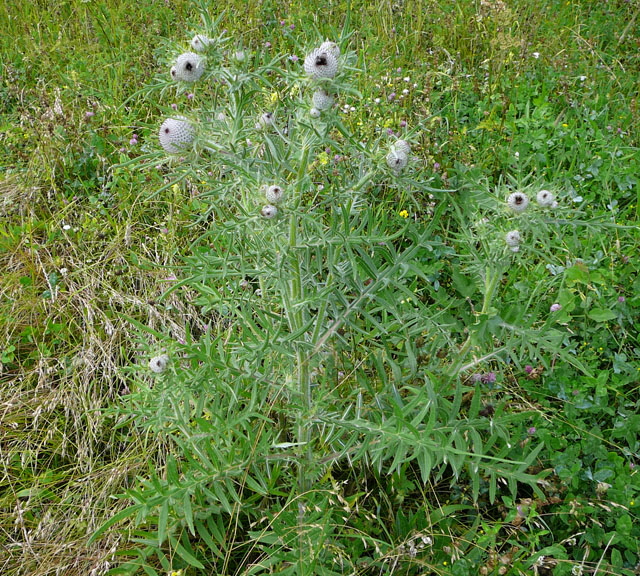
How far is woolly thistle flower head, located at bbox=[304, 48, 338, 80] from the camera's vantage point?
1521 millimetres

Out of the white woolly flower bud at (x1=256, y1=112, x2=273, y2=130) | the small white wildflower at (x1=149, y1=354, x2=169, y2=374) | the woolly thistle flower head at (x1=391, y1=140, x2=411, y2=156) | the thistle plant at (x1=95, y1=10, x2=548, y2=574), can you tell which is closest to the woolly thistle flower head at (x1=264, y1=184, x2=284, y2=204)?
the thistle plant at (x1=95, y1=10, x2=548, y2=574)

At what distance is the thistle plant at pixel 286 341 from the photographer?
1.62m

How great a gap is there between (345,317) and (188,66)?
34.5 inches

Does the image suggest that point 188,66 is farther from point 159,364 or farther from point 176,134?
point 159,364

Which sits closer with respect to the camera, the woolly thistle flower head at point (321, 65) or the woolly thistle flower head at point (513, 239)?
the woolly thistle flower head at point (321, 65)

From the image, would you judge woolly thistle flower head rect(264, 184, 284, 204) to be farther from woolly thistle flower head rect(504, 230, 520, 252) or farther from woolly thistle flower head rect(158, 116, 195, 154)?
woolly thistle flower head rect(504, 230, 520, 252)

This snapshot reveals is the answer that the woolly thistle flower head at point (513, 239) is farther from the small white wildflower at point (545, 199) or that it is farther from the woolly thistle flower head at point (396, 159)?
the woolly thistle flower head at point (396, 159)

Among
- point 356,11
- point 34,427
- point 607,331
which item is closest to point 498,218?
point 607,331

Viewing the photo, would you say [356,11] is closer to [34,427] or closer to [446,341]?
[446,341]

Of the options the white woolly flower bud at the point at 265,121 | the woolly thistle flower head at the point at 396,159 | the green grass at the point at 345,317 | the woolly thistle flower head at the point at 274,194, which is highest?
the white woolly flower bud at the point at 265,121

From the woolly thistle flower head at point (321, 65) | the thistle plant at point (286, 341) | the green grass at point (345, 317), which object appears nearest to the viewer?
the woolly thistle flower head at point (321, 65)

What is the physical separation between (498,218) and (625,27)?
338cm

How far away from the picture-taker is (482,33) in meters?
4.04

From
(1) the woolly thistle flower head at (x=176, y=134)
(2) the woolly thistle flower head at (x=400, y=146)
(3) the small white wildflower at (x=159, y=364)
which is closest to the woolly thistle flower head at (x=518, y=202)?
(2) the woolly thistle flower head at (x=400, y=146)
